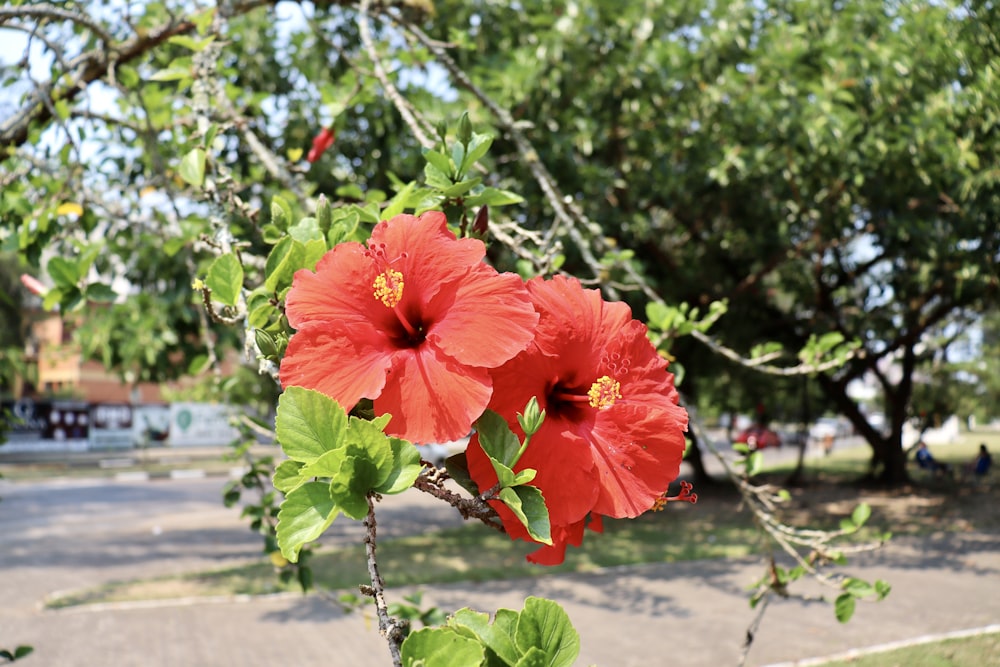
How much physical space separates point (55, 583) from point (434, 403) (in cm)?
909

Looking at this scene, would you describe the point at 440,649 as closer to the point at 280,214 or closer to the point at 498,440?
the point at 498,440

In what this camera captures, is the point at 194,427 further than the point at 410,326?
Yes

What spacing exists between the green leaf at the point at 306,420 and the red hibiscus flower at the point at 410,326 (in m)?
0.03

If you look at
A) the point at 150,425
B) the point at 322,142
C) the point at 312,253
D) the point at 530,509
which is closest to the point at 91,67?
the point at 322,142

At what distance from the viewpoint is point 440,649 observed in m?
0.56

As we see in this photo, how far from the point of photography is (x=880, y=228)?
8.87 metres

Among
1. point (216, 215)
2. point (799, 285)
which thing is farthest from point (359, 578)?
point (799, 285)

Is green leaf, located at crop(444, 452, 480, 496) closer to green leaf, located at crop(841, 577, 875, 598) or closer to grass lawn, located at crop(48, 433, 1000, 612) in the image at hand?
green leaf, located at crop(841, 577, 875, 598)

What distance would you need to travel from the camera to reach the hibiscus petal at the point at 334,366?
24.1 inches

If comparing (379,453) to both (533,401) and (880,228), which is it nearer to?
(533,401)

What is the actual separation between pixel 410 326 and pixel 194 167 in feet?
2.15

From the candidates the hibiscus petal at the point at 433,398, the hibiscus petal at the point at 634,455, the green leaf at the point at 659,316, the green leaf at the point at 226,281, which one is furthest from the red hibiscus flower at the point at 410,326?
the green leaf at the point at 659,316

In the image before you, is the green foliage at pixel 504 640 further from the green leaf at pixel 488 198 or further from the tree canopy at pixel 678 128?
the tree canopy at pixel 678 128

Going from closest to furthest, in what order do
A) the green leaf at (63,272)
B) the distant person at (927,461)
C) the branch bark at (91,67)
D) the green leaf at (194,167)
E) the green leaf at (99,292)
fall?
the green leaf at (194,167), the green leaf at (63,272), the green leaf at (99,292), the branch bark at (91,67), the distant person at (927,461)
